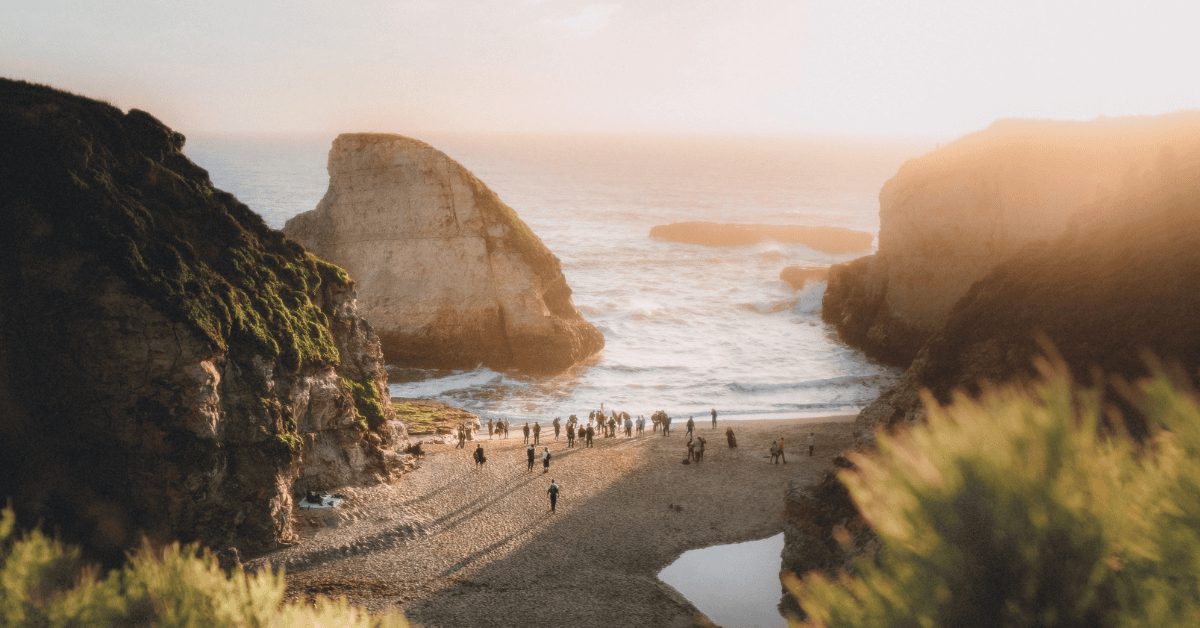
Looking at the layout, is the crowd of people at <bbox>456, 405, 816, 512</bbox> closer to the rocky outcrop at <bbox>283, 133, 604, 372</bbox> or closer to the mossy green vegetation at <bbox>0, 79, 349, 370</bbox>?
the mossy green vegetation at <bbox>0, 79, 349, 370</bbox>

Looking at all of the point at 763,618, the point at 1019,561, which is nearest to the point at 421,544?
the point at 763,618

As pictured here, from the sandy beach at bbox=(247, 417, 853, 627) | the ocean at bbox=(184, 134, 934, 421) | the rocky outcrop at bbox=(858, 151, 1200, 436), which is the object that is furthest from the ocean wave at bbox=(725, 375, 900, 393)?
the rocky outcrop at bbox=(858, 151, 1200, 436)

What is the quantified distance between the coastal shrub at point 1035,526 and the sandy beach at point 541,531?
9.54 metres

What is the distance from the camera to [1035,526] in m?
4.20

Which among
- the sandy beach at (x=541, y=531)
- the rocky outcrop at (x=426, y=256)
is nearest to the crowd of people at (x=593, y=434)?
the sandy beach at (x=541, y=531)

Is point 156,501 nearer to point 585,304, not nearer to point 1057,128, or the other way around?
point 585,304

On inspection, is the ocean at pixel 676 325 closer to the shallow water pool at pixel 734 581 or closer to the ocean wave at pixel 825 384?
the ocean wave at pixel 825 384

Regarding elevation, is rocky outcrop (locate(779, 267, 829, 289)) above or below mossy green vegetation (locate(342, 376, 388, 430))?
above

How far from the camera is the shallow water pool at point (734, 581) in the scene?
1387cm

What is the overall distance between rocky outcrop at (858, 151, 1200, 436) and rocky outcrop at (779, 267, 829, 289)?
41.8 meters

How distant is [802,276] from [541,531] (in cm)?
4725

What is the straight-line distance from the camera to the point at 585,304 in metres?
52.9

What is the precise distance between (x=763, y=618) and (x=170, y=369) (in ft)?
42.7

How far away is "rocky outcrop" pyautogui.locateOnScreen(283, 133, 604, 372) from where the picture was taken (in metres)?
36.8
